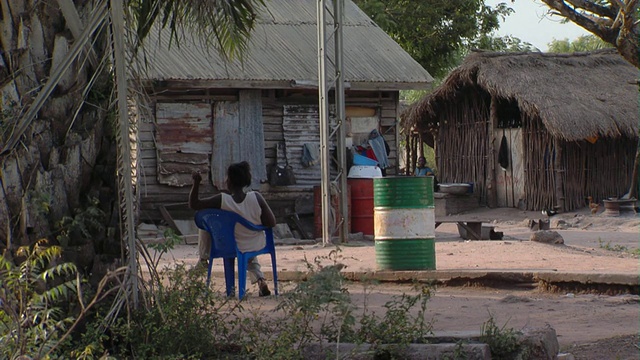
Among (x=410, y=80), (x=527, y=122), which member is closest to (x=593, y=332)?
(x=410, y=80)

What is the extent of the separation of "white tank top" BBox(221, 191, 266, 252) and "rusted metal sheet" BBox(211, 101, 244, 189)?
874 centimetres

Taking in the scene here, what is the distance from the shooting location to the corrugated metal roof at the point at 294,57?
16.4 meters

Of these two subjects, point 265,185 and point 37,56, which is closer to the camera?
point 37,56

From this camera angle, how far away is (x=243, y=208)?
8.23 metres

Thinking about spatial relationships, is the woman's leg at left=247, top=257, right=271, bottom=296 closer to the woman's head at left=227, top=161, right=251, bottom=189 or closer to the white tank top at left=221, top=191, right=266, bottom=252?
the white tank top at left=221, top=191, right=266, bottom=252

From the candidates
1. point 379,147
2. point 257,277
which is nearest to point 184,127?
point 379,147

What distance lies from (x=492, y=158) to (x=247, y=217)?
51.2 ft

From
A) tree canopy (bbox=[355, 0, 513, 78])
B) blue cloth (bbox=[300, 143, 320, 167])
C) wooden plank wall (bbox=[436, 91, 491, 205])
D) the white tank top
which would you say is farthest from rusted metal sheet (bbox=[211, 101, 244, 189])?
tree canopy (bbox=[355, 0, 513, 78])

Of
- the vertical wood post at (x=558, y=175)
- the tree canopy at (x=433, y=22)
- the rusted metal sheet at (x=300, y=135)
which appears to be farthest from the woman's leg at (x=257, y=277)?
the tree canopy at (x=433, y=22)

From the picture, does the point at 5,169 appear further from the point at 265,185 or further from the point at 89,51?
the point at 265,185

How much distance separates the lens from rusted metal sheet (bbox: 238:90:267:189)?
17094 millimetres

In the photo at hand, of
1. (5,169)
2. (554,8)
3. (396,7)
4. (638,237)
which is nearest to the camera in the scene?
(5,169)

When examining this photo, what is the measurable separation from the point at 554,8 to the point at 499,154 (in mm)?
17188

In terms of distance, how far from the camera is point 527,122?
73.3ft
